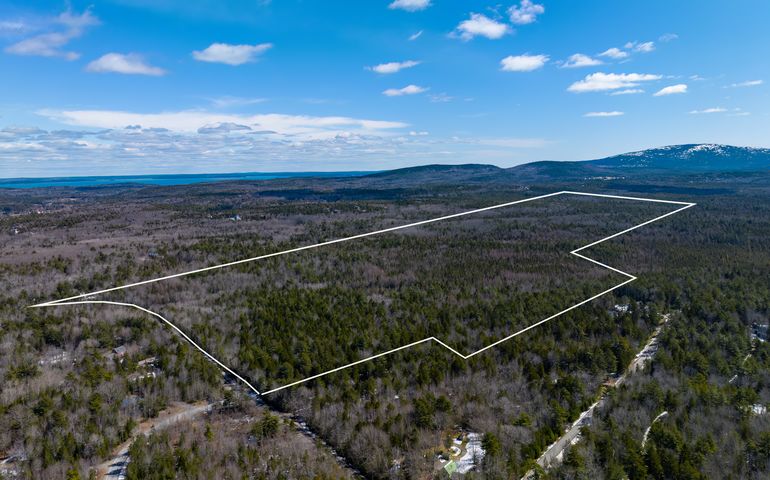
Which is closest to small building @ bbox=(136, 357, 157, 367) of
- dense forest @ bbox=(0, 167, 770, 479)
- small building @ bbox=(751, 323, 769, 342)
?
dense forest @ bbox=(0, 167, 770, 479)

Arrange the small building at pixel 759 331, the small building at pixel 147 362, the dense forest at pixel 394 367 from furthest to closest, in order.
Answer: the small building at pixel 759 331
the small building at pixel 147 362
the dense forest at pixel 394 367

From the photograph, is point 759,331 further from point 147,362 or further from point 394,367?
point 147,362

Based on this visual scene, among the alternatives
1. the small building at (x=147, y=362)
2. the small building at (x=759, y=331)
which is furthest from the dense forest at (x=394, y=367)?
the small building at (x=759, y=331)

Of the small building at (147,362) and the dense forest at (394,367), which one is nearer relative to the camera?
the dense forest at (394,367)

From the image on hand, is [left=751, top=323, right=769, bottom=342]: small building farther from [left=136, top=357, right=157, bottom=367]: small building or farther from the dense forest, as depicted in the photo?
[left=136, top=357, right=157, bottom=367]: small building

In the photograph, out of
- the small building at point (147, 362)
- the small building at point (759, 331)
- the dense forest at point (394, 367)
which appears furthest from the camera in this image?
the small building at point (759, 331)

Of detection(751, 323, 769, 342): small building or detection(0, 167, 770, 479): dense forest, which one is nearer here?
detection(0, 167, 770, 479): dense forest

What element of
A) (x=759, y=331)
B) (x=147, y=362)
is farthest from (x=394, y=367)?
(x=759, y=331)

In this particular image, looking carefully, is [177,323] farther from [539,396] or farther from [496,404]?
[539,396]

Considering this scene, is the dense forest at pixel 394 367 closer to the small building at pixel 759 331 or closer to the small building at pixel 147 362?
the small building at pixel 147 362
